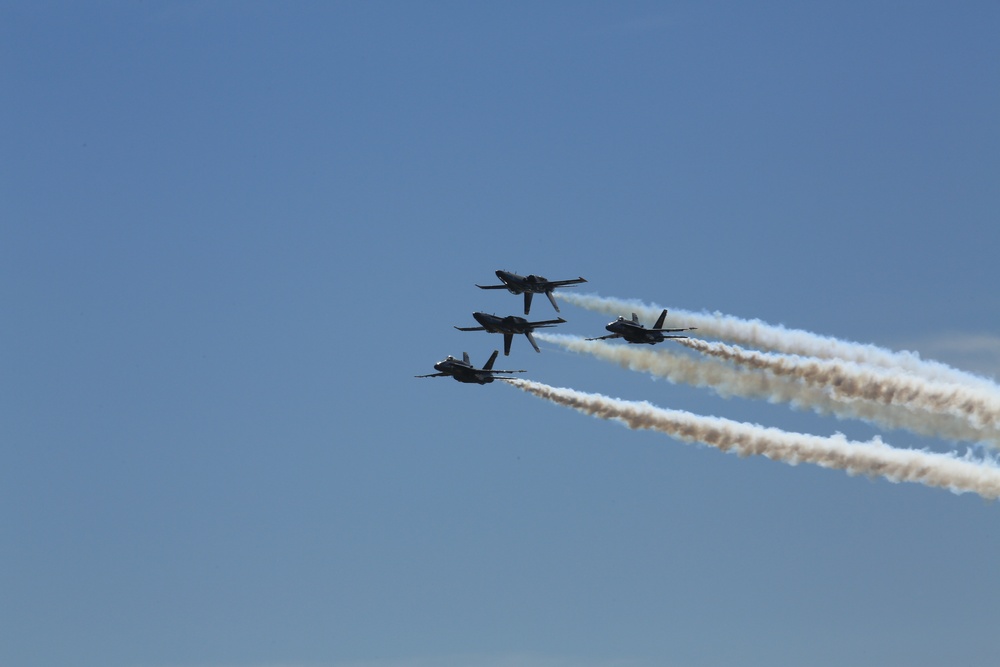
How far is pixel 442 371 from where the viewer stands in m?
116

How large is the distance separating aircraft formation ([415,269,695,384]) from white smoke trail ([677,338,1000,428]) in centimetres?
489

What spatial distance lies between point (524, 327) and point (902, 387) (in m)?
24.8

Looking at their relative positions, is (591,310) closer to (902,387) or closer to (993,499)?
(902,387)

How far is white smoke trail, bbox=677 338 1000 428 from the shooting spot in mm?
111562

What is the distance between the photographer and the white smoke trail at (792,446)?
361 feet

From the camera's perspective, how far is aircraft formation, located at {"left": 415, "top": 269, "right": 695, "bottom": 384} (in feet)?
381

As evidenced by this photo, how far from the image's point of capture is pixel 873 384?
383 feet

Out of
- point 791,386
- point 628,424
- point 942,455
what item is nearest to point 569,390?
point 628,424

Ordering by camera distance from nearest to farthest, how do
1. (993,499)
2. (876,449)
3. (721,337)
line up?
(993,499), (876,449), (721,337)

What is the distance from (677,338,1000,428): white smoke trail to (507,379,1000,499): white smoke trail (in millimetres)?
3065

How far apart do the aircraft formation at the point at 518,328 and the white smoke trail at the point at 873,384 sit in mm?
4889

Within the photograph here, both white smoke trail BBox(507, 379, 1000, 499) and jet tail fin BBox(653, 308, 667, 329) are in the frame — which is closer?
white smoke trail BBox(507, 379, 1000, 499)

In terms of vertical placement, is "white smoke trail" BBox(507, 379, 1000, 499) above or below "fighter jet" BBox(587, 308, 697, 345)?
below

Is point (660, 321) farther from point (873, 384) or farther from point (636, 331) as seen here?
point (873, 384)
